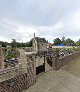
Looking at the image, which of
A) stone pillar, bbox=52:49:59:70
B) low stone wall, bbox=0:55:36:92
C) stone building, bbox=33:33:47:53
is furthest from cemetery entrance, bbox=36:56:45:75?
stone building, bbox=33:33:47:53

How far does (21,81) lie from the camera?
9430 millimetres

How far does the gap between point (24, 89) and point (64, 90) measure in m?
2.97

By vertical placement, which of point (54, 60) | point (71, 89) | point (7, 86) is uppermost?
point (54, 60)

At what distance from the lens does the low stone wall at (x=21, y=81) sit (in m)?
8.09

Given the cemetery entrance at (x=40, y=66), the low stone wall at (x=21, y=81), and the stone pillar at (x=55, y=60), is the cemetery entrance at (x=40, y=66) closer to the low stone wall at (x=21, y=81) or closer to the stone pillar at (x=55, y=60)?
the stone pillar at (x=55, y=60)

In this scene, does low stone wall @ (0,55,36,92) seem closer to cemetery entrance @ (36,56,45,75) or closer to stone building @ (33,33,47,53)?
cemetery entrance @ (36,56,45,75)

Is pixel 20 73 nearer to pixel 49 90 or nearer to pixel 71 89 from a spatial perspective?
pixel 49 90

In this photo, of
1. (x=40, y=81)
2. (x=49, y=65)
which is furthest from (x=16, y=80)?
(x=49, y=65)

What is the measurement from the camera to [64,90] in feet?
31.7

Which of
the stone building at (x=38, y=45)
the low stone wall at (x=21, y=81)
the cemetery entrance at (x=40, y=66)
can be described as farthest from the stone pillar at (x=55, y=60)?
the stone building at (x=38, y=45)

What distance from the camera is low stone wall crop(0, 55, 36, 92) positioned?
8.09m

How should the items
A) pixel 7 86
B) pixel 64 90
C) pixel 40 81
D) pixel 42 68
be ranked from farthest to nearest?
1. pixel 42 68
2. pixel 40 81
3. pixel 64 90
4. pixel 7 86

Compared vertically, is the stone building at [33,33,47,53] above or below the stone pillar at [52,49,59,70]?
above

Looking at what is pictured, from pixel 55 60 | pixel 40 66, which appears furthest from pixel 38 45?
pixel 40 66
